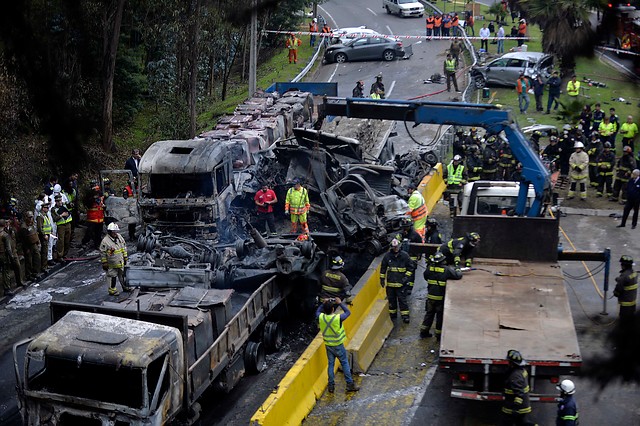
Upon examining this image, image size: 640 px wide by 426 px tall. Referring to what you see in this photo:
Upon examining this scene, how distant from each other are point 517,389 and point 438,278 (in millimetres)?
3603

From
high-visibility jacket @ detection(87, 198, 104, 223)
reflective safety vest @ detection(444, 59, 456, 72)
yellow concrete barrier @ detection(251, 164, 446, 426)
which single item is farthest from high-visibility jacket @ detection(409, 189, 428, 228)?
reflective safety vest @ detection(444, 59, 456, 72)

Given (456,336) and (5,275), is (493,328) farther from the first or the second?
(5,275)

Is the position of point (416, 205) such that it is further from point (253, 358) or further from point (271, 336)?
point (253, 358)

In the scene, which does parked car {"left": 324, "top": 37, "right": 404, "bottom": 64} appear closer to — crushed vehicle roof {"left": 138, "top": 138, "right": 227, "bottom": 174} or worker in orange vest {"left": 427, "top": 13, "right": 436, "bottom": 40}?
worker in orange vest {"left": 427, "top": 13, "right": 436, "bottom": 40}

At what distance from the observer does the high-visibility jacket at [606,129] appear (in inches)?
838

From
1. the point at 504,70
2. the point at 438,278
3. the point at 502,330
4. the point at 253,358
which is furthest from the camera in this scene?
the point at 504,70

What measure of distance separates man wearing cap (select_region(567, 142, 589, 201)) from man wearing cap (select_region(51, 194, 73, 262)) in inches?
486

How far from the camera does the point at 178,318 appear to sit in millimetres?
9945

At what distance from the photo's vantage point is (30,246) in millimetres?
16672

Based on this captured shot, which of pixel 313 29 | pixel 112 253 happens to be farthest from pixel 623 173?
pixel 313 29

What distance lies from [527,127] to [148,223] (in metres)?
13.0

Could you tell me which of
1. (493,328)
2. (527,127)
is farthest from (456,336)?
(527,127)

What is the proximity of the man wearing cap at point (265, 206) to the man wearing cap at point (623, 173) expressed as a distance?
8.74m

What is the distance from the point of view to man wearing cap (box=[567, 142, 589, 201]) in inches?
798
